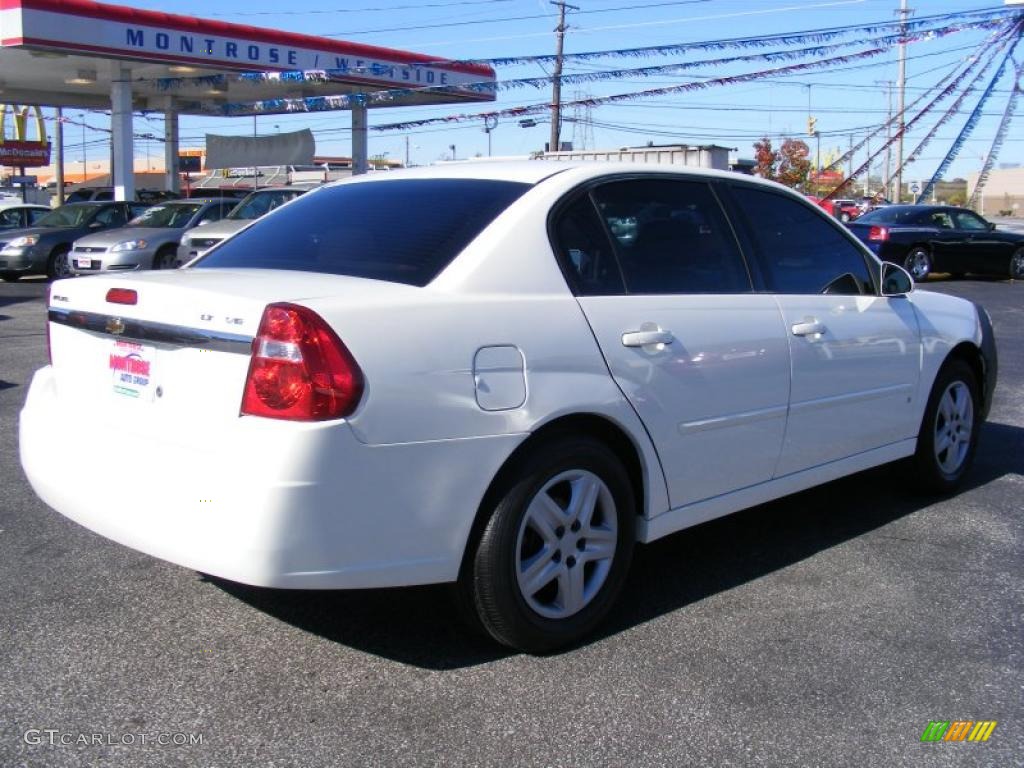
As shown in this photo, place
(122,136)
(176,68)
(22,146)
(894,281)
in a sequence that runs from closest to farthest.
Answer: (894,281) → (122,136) → (176,68) → (22,146)

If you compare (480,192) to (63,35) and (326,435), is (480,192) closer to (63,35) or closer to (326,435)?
(326,435)

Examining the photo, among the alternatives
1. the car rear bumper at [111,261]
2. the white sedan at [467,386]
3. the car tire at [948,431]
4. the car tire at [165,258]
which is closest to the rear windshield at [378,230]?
the white sedan at [467,386]

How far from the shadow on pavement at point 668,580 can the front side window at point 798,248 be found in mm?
1162

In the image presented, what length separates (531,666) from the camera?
352 cm

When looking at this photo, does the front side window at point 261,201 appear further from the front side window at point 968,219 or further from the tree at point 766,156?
the tree at point 766,156

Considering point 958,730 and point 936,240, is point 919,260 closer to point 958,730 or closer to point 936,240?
point 936,240

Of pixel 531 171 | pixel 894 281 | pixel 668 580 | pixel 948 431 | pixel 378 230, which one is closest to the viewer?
pixel 378 230

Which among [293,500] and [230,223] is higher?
[230,223]

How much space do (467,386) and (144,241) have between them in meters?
14.5

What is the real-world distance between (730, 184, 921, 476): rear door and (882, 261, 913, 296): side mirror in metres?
0.04

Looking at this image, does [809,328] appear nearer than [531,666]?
No

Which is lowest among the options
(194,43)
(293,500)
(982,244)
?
(293,500)

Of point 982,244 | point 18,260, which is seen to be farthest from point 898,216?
point 18,260

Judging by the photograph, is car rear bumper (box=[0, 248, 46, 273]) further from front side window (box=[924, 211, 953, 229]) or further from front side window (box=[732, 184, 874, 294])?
front side window (box=[732, 184, 874, 294])
